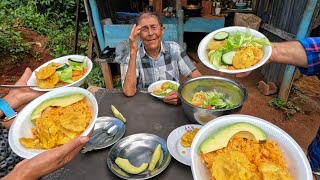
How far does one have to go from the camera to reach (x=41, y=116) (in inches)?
58.7

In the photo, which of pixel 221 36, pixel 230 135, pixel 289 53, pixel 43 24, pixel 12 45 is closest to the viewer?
pixel 230 135

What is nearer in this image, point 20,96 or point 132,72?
point 20,96

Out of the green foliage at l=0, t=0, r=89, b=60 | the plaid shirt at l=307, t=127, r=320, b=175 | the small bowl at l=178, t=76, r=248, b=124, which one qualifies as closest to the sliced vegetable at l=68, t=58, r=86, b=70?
the small bowl at l=178, t=76, r=248, b=124

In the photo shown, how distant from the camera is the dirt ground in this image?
4180 millimetres

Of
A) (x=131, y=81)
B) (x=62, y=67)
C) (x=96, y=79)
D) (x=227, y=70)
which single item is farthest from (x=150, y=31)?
(x=96, y=79)

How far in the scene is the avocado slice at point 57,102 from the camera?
1.52 metres

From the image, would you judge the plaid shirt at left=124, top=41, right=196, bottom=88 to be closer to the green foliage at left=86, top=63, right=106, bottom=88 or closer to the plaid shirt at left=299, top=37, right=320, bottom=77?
the plaid shirt at left=299, top=37, right=320, bottom=77

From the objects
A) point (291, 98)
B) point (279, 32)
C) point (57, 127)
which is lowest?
point (291, 98)

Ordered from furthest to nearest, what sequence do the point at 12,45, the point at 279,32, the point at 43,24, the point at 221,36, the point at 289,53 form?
the point at 43,24, the point at 12,45, the point at 279,32, the point at 221,36, the point at 289,53

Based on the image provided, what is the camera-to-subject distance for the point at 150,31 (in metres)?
2.69

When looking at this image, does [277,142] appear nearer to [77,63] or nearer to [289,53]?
[289,53]

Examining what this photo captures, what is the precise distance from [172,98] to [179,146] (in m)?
0.60

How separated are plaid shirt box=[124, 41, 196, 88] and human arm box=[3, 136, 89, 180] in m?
1.79

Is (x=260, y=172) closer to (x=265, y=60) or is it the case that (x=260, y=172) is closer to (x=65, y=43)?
(x=265, y=60)
